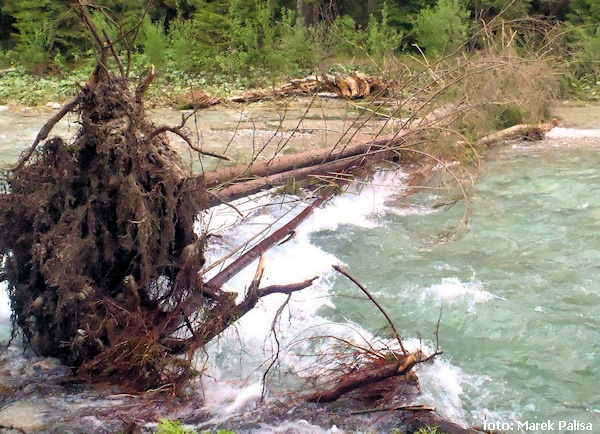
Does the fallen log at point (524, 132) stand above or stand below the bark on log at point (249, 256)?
below

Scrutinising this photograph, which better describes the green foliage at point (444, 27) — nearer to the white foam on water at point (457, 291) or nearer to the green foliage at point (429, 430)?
the white foam on water at point (457, 291)

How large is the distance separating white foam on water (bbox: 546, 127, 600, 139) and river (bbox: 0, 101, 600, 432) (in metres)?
2.19

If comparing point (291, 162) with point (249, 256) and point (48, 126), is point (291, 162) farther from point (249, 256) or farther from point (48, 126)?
point (48, 126)

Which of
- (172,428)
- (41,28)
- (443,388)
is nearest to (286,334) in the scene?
(443,388)

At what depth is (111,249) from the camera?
4.30 metres

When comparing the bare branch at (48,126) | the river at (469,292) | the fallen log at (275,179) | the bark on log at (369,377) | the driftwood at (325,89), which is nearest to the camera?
the bark on log at (369,377)

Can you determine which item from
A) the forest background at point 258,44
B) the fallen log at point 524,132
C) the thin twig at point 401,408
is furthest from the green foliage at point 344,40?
the thin twig at point 401,408

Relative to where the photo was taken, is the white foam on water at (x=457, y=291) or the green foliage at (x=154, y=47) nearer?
the white foam on water at (x=457, y=291)

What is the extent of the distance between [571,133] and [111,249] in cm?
916

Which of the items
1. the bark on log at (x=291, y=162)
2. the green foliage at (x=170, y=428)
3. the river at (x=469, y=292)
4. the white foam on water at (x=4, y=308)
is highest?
the bark on log at (x=291, y=162)

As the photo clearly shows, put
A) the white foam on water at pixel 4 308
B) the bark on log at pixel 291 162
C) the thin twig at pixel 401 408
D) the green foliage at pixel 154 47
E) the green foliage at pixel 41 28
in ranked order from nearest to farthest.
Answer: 1. the thin twig at pixel 401 408
2. the white foam on water at pixel 4 308
3. the bark on log at pixel 291 162
4. the green foliage at pixel 154 47
5. the green foliage at pixel 41 28

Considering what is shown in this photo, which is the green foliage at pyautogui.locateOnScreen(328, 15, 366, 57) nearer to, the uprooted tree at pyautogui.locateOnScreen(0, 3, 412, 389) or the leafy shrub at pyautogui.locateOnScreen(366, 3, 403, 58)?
the leafy shrub at pyautogui.locateOnScreen(366, 3, 403, 58)

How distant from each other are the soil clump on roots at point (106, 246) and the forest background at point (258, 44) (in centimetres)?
900

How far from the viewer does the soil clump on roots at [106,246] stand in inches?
165
